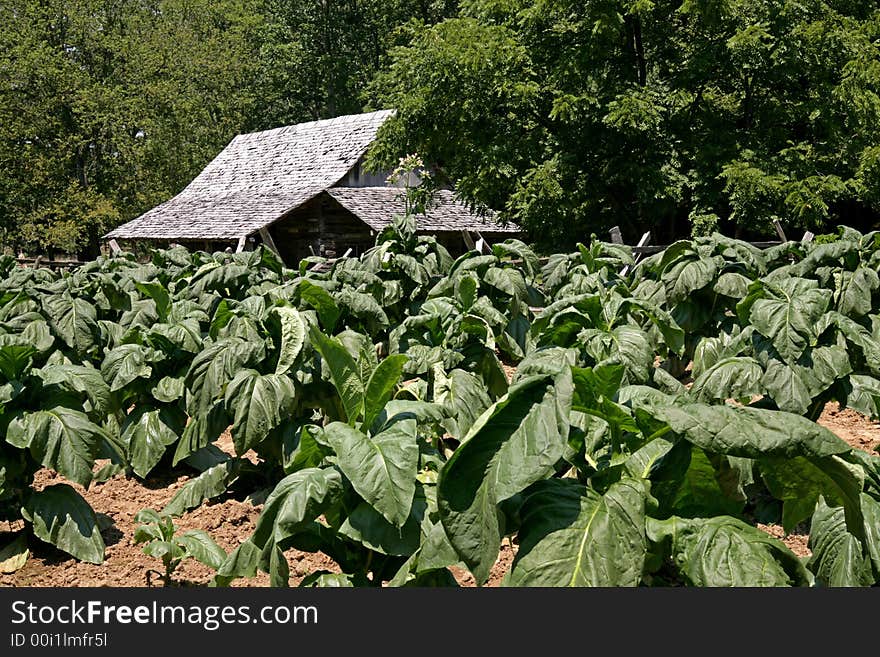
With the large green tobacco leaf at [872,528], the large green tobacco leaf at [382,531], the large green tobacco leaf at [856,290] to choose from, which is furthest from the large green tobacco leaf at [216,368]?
the large green tobacco leaf at [856,290]

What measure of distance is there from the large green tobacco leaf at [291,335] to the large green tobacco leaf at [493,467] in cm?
231

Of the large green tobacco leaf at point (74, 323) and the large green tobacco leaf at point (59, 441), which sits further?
the large green tobacco leaf at point (74, 323)

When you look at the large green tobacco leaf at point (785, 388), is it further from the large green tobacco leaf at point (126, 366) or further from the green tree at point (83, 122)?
the green tree at point (83, 122)

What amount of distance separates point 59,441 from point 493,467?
2855mm

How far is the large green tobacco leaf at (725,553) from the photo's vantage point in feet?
6.33

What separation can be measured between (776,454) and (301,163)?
29.2m

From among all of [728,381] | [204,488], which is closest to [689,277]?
[728,381]

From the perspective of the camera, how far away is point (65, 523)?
4434mm

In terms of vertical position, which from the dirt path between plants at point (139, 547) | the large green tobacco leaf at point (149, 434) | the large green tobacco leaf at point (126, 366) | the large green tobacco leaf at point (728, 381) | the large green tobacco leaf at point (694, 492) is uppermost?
the large green tobacco leaf at point (694, 492)

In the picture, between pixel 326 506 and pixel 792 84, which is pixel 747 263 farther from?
pixel 792 84

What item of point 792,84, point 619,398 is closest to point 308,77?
point 792,84

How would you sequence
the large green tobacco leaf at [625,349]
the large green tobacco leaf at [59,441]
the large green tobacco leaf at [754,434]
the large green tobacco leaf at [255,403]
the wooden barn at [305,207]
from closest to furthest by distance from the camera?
the large green tobacco leaf at [754,434]
the large green tobacco leaf at [625,349]
the large green tobacco leaf at [59,441]
the large green tobacco leaf at [255,403]
the wooden barn at [305,207]

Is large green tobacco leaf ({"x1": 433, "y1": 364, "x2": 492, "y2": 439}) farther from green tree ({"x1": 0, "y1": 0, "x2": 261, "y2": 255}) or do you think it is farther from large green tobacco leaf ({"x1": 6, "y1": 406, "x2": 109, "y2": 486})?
green tree ({"x1": 0, "y1": 0, "x2": 261, "y2": 255})

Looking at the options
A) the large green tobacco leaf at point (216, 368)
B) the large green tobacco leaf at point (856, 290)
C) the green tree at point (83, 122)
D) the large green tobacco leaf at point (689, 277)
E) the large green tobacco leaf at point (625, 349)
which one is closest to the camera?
the large green tobacco leaf at point (625, 349)
